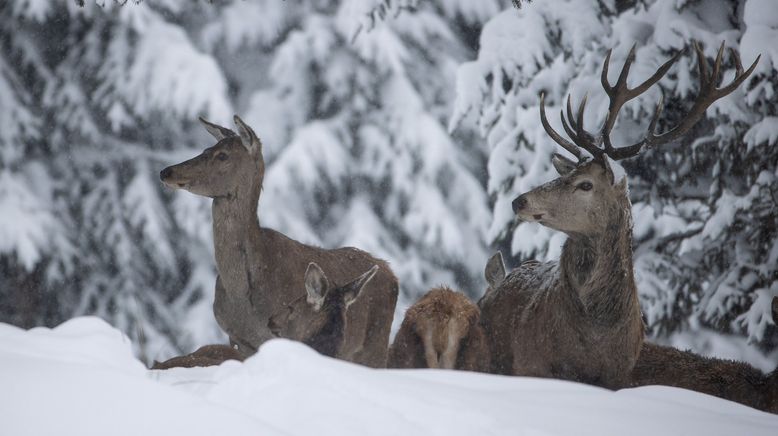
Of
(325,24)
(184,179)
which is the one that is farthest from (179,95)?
(184,179)

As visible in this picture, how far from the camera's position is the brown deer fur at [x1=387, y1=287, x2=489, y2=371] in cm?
550

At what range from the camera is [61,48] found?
17.6 meters

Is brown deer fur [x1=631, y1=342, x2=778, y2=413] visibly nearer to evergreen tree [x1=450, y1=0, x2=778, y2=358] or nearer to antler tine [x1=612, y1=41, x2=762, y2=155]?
antler tine [x1=612, y1=41, x2=762, y2=155]

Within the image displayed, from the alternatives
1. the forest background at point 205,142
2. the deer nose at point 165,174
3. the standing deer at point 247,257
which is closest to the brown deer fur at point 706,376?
the standing deer at point 247,257

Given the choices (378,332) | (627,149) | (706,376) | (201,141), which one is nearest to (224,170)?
(378,332)

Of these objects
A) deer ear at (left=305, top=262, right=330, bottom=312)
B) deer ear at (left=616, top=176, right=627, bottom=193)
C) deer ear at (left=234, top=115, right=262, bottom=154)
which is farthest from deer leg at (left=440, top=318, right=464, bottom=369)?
deer ear at (left=234, top=115, right=262, bottom=154)

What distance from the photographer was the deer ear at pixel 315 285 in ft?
16.1

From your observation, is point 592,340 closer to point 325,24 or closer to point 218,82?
point 218,82

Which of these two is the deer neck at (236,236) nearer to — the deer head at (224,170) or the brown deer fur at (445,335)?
the deer head at (224,170)

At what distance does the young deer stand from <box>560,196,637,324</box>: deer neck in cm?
117

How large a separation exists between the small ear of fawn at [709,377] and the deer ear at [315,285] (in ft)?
6.70

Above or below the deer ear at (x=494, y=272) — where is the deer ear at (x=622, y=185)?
above

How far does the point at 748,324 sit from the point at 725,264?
105 cm

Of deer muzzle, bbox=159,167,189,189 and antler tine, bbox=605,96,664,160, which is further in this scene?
deer muzzle, bbox=159,167,189,189
